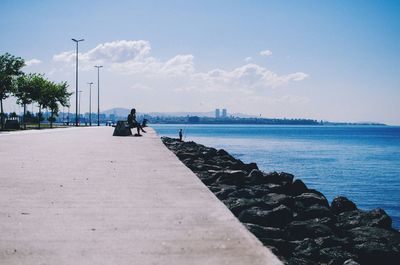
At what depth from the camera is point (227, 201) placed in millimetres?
8773

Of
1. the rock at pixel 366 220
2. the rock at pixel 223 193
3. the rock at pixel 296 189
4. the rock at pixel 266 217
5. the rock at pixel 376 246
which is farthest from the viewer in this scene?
the rock at pixel 296 189

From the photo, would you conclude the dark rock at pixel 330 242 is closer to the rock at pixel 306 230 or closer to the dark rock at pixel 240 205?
the rock at pixel 306 230

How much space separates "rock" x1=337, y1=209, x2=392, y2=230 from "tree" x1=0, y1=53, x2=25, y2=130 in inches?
1564

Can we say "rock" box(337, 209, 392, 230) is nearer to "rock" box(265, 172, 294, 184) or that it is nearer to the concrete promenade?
the concrete promenade

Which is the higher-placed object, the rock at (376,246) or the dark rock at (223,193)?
the dark rock at (223,193)

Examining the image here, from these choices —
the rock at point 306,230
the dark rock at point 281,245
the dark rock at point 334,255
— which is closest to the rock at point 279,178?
the rock at point 306,230

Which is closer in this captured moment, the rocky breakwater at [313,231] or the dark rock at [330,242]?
the rocky breakwater at [313,231]

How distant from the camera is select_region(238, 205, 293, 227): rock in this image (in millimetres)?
7289

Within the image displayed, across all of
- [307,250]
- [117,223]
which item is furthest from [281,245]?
[117,223]

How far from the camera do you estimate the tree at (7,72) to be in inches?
1672

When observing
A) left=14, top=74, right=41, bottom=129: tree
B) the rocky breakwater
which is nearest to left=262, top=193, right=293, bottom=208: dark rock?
the rocky breakwater

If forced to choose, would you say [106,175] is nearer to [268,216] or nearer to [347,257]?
[268,216]

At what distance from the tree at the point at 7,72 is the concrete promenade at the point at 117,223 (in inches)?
1430

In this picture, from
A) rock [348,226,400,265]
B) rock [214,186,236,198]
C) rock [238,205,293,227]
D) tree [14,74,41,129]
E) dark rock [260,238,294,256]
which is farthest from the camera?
tree [14,74,41,129]
